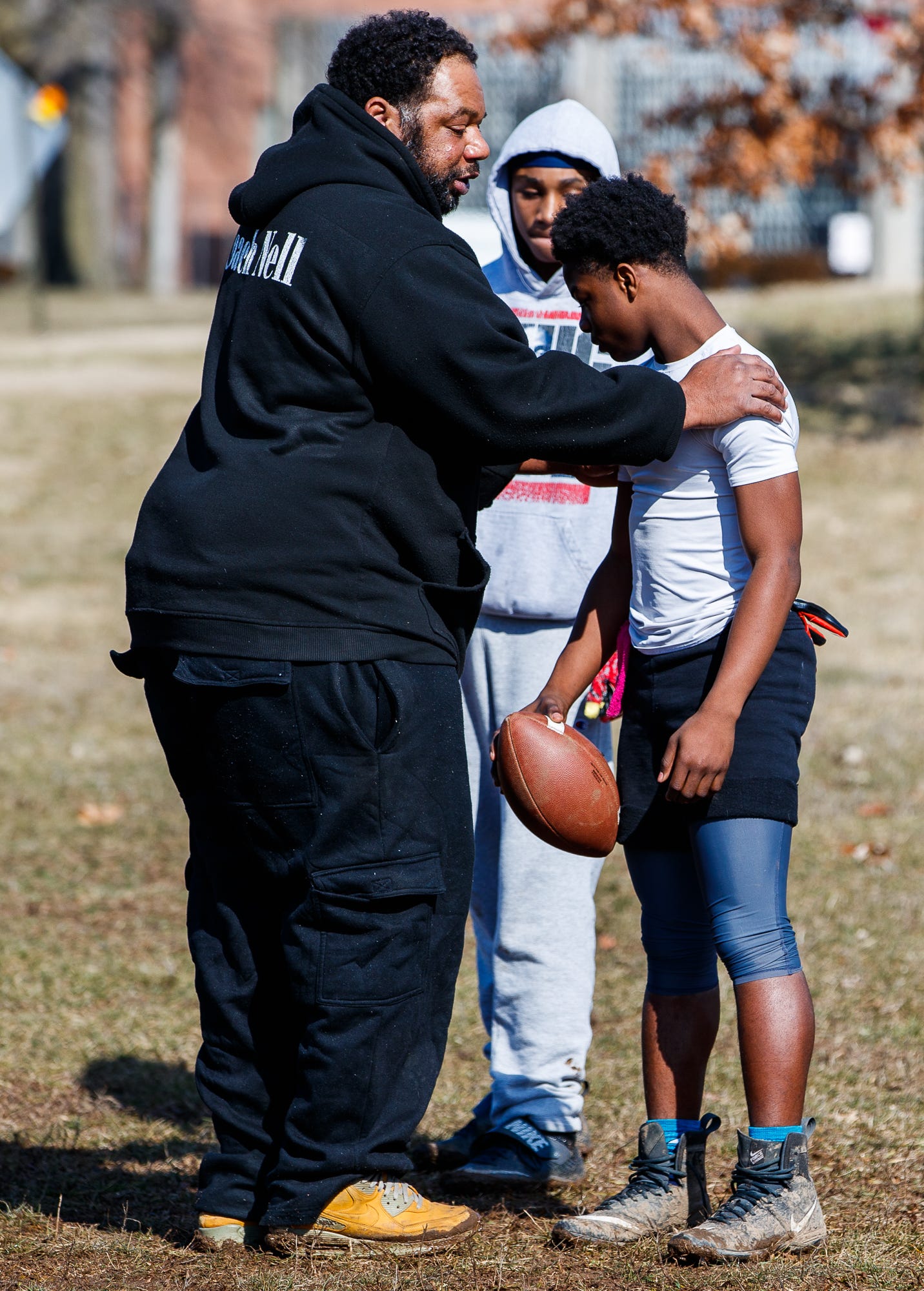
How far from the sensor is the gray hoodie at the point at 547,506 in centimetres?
390

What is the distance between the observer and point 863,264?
30.5m

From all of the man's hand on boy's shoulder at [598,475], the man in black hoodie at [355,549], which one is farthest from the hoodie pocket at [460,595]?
the man's hand on boy's shoulder at [598,475]

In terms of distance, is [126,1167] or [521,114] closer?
[126,1167]

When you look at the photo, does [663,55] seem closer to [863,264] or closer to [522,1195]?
[522,1195]

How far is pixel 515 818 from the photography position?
3.88 metres

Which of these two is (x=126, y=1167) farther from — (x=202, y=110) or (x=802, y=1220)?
(x=202, y=110)

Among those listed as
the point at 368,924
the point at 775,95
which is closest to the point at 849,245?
the point at 775,95

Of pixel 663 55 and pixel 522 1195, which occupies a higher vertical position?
pixel 663 55

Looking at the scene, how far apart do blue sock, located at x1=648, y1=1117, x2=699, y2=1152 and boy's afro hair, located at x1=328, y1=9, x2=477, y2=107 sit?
203 cm

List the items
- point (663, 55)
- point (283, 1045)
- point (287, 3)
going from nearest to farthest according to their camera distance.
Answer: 1. point (283, 1045)
2. point (663, 55)
3. point (287, 3)

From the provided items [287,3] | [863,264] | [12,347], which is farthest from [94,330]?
[287,3]

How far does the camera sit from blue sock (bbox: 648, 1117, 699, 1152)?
3213 mm

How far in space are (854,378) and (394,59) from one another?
47.3 ft

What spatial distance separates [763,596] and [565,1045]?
143cm
